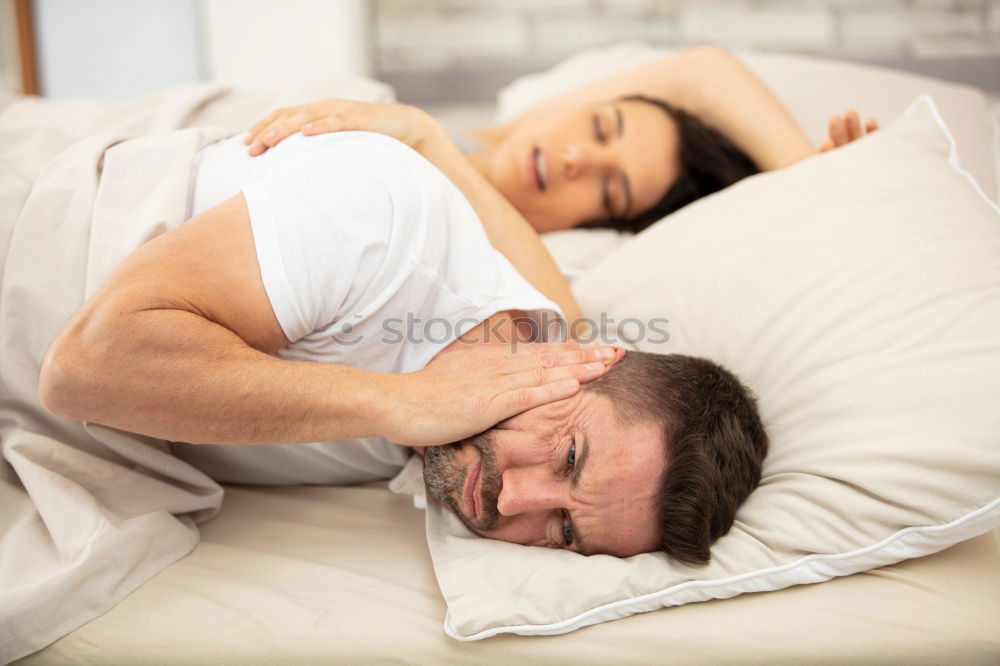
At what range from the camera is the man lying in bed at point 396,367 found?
88 centimetres

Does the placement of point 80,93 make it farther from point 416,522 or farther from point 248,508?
point 416,522

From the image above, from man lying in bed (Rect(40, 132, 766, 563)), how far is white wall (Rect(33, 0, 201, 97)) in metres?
1.78

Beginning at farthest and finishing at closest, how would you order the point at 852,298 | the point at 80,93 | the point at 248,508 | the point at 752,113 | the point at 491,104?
the point at 80,93
the point at 491,104
the point at 752,113
the point at 248,508
the point at 852,298

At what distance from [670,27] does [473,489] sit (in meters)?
1.85

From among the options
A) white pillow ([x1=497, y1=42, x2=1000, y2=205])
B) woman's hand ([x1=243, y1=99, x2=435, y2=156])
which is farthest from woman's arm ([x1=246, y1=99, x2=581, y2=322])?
white pillow ([x1=497, y1=42, x2=1000, y2=205])

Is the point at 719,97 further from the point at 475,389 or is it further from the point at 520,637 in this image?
the point at 520,637

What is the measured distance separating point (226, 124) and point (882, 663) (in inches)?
54.2

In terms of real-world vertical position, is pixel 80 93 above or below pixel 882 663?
above

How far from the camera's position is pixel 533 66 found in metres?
2.46

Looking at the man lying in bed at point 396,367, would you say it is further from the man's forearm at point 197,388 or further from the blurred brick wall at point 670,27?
the blurred brick wall at point 670,27

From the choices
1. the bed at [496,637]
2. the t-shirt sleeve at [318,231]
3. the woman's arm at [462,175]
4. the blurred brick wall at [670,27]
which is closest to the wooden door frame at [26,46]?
the blurred brick wall at [670,27]

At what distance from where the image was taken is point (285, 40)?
239 centimetres

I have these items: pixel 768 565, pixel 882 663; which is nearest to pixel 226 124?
pixel 768 565

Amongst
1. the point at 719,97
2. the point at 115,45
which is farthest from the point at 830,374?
the point at 115,45
